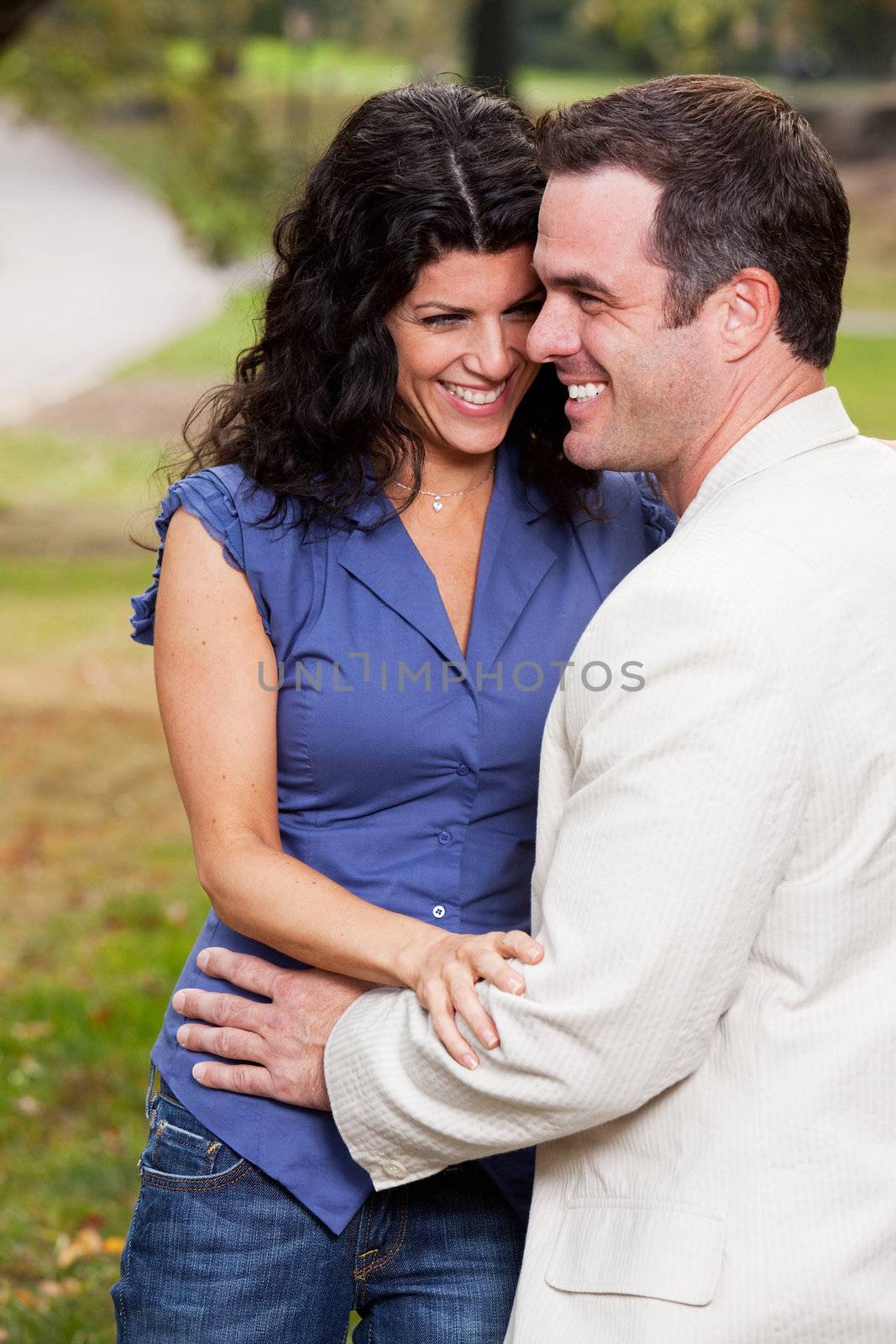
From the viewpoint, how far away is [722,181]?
1863 millimetres

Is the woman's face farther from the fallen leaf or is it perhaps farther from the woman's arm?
the fallen leaf

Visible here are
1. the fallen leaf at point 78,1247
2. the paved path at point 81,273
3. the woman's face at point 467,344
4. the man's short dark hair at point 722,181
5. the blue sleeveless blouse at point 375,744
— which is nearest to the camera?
the man's short dark hair at point 722,181

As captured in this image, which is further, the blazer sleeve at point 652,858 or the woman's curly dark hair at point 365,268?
the woman's curly dark hair at point 365,268

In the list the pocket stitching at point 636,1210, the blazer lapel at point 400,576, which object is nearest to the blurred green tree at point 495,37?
the blazer lapel at point 400,576

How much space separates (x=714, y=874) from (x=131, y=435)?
51.9 ft

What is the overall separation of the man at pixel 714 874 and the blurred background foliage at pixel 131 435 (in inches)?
35.7

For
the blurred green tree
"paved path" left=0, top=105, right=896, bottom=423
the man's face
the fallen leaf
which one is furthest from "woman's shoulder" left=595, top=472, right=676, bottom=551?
"paved path" left=0, top=105, right=896, bottom=423

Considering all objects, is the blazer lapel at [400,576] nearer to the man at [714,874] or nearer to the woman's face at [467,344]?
the woman's face at [467,344]

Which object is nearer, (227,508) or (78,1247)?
(227,508)

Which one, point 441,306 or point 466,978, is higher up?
point 441,306

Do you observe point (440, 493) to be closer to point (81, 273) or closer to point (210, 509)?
point (210, 509)

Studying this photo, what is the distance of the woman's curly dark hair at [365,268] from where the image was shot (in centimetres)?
220

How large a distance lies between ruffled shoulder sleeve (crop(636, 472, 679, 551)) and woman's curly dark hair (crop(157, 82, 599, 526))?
0.15 meters

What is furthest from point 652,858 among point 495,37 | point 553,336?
point 495,37
